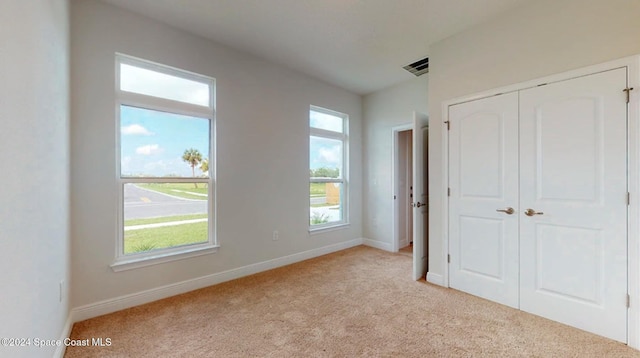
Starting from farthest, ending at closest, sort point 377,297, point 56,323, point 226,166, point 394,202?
1. point 394,202
2. point 226,166
3. point 377,297
4. point 56,323

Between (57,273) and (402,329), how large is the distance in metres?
2.58

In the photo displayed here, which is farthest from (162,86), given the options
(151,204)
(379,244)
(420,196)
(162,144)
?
(379,244)

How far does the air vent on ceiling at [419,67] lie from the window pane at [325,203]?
2.18 m

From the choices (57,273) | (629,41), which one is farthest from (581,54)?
(57,273)

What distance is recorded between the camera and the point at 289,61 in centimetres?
364

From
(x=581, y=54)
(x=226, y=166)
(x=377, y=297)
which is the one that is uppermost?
(x=581, y=54)

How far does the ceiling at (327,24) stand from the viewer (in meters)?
2.46

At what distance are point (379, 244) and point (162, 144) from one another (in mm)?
3709

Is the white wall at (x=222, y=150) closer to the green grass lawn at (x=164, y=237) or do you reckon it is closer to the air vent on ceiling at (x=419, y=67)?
the green grass lawn at (x=164, y=237)

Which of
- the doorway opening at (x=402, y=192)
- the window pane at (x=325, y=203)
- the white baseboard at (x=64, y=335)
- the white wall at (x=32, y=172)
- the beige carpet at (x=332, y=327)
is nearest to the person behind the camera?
the white wall at (x=32, y=172)

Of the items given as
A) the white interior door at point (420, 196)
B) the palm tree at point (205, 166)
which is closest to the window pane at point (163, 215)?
the palm tree at point (205, 166)

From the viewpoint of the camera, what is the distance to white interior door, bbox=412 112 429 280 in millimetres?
3275

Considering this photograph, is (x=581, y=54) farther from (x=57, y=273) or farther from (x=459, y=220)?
(x=57, y=273)

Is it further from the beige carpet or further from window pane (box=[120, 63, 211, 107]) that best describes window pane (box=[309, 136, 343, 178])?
the beige carpet
